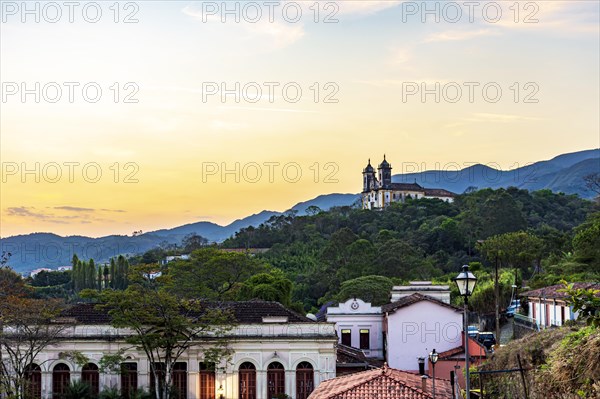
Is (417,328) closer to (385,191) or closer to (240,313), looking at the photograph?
(240,313)

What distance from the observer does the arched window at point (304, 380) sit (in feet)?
106

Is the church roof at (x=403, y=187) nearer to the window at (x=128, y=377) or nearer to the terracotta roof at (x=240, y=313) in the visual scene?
the terracotta roof at (x=240, y=313)

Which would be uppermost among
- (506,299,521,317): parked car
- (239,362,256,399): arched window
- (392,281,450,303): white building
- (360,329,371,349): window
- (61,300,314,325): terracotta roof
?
(392,281,450,303): white building

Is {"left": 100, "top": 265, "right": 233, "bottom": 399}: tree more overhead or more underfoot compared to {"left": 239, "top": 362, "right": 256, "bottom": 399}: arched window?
more overhead

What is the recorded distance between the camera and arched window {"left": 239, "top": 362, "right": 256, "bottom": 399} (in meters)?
32.6

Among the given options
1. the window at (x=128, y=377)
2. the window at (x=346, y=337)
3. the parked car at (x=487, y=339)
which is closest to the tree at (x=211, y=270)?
the window at (x=346, y=337)

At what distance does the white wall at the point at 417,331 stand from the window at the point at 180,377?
10.1 m

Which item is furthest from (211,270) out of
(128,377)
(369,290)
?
(128,377)

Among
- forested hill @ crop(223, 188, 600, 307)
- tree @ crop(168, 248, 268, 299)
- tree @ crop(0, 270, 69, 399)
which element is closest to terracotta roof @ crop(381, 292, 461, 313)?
forested hill @ crop(223, 188, 600, 307)

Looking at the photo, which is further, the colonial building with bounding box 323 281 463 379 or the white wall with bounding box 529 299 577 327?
the colonial building with bounding box 323 281 463 379

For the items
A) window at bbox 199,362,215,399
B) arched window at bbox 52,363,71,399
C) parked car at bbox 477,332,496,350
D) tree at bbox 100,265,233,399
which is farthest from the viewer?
parked car at bbox 477,332,496,350

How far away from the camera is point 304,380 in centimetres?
3250

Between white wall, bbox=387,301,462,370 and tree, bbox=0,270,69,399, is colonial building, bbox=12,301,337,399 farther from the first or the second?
white wall, bbox=387,301,462,370

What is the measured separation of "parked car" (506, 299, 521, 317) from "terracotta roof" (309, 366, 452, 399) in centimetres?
1983
